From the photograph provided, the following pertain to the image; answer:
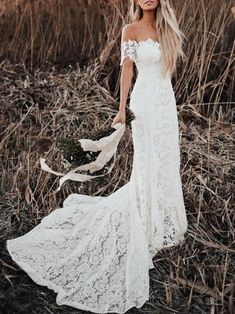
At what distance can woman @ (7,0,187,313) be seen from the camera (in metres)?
2.94

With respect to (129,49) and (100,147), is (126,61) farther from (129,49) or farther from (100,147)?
(100,147)

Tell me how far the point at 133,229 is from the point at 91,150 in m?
0.43

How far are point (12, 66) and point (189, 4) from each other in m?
1.42

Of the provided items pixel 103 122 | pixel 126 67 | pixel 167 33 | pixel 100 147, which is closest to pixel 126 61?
pixel 126 67

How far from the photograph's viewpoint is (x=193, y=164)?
3.90 m

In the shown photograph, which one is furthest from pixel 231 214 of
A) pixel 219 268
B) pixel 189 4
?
pixel 189 4

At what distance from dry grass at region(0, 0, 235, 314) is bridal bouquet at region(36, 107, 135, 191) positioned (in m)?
0.20

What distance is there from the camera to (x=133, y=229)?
3125 millimetres

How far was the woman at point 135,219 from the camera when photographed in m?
2.94

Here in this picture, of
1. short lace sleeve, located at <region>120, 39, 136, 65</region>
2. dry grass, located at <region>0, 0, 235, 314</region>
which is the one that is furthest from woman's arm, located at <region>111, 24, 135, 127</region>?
dry grass, located at <region>0, 0, 235, 314</region>

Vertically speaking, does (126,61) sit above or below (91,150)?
above

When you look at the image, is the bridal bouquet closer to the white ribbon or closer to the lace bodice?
the white ribbon

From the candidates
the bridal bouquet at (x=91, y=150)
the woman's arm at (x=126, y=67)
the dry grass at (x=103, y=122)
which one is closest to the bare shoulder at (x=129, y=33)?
the woman's arm at (x=126, y=67)

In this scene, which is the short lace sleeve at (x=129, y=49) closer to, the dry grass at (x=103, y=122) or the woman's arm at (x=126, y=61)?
the woman's arm at (x=126, y=61)
